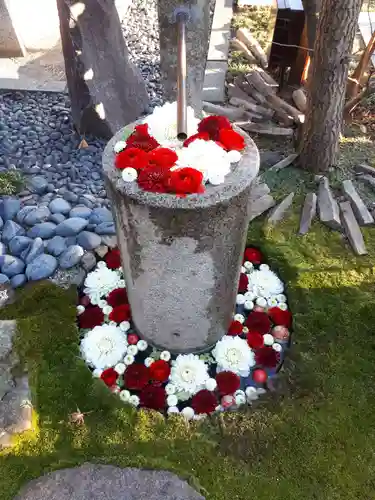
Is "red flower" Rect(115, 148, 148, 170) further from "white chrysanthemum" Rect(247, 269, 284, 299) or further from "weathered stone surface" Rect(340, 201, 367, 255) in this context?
"weathered stone surface" Rect(340, 201, 367, 255)

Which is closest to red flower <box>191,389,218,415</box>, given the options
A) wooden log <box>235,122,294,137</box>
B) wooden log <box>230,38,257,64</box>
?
wooden log <box>235,122,294,137</box>

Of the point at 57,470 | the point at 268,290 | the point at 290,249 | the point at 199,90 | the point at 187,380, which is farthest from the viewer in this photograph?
the point at 199,90

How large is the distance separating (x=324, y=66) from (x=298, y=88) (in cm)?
219

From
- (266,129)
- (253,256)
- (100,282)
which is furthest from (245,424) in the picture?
(266,129)

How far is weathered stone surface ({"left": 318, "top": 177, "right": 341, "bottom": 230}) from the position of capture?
16.6 feet

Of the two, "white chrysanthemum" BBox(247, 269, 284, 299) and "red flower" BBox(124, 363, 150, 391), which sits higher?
"white chrysanthemum" BBox(247, 269, 284, 299)

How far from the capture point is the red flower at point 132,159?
3.02 m

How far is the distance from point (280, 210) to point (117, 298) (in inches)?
78.6

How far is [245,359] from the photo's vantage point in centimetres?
396

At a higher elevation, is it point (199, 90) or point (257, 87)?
point (199, 90)

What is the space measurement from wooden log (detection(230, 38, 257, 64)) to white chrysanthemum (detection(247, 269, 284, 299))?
4.36 m

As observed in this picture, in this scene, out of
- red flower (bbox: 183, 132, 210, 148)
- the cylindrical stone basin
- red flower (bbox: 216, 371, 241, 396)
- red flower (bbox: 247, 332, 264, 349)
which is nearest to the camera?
the cylindrical stone basin

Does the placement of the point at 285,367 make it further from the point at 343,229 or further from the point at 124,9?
the point at 124,9

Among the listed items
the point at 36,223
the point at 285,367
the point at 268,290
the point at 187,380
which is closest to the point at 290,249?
the point at 268,290
